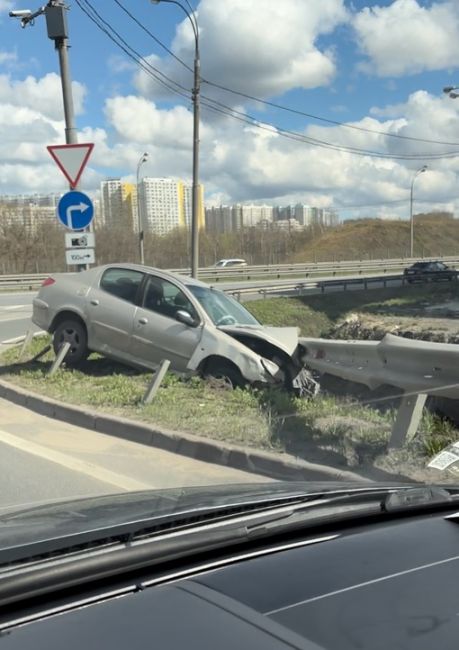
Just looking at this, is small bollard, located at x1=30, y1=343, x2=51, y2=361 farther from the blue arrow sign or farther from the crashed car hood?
the crashed car hood

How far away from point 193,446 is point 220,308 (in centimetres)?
348

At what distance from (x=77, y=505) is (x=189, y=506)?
2.07ft

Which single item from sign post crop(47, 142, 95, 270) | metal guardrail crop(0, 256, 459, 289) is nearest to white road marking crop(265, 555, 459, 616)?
sign post crop(47, 142, 95, 270)

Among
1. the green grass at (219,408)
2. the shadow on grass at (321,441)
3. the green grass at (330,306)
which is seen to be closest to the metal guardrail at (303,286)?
the green grass at (330,306)

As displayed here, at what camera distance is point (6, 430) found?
24.6 ft

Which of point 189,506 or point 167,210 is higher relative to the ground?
point 167,210

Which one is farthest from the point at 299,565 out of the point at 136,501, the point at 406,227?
the point at 406,227

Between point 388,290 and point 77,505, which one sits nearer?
point 77,505

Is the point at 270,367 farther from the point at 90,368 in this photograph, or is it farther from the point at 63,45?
the point at 63,45

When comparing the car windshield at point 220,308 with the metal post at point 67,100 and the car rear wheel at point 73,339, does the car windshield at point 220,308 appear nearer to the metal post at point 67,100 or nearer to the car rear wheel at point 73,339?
the car rear wheel at point 73,339

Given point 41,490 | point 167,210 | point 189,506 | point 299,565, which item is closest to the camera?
point 299,565

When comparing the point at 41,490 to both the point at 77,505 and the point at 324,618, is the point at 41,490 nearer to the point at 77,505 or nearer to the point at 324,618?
the point at 77,505

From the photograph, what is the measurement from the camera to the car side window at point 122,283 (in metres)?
9.84

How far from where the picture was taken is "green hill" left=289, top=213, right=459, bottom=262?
97.1 m
